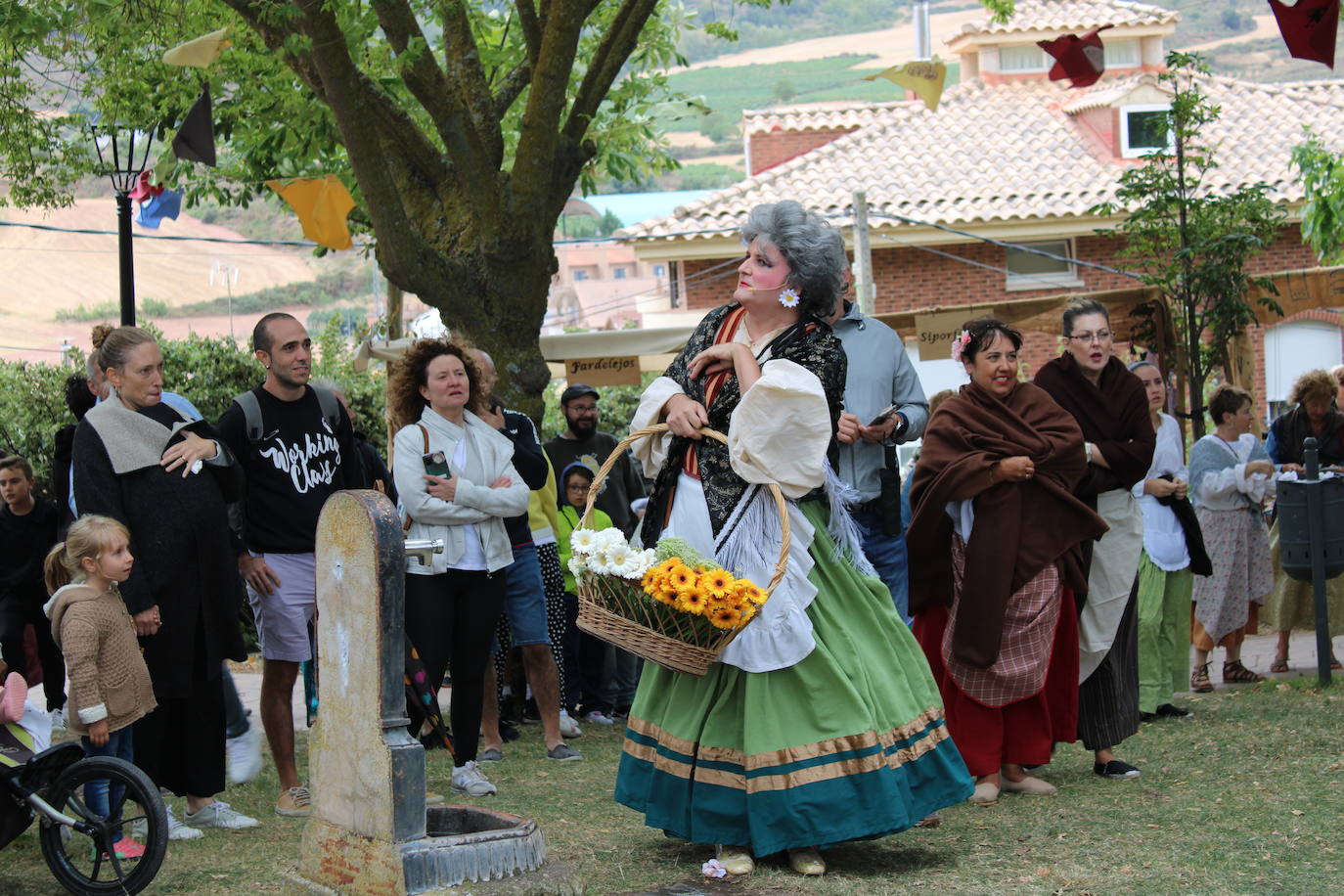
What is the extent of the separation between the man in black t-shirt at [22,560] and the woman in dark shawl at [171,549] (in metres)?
2.40

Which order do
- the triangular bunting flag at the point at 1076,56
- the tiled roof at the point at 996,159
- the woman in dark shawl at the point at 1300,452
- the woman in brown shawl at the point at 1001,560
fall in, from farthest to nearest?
the tiled roof at the point at 996,159, the triangular bunting flag at the point at 1076,56, the woman in dark shawl at the point at 1300,452, the woman in brown shawl at the point at 1001,560

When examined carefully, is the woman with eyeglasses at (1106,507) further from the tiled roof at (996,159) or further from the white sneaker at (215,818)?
the tiled roof at (996,159)

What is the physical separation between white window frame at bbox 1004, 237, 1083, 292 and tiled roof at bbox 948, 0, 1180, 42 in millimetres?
5614

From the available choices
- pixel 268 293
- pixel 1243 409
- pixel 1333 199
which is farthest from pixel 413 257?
pixel 268 293

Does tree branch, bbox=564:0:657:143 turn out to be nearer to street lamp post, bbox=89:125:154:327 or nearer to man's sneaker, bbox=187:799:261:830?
street lamp post, bbox=89:125:154:327

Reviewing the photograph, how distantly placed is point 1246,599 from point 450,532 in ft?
19.5

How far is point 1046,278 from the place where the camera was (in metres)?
25.3

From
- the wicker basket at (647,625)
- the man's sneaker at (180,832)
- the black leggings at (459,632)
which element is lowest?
the man's sneaker at (180,832)

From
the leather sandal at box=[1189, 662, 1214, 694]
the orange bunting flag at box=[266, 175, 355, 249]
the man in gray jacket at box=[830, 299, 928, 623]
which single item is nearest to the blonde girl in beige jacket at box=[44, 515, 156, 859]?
the man in gray jacket at box=[830, 299, 928, 623]

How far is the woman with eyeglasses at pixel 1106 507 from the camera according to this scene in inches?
264

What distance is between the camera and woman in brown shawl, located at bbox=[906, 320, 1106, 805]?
621 centimetres

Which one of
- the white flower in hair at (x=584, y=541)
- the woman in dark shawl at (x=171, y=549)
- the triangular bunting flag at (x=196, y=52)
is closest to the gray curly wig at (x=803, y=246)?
the white flower in hair at (x=584, y=541)

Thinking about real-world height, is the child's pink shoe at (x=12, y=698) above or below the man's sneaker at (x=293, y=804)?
above

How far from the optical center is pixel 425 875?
14.3 feet
